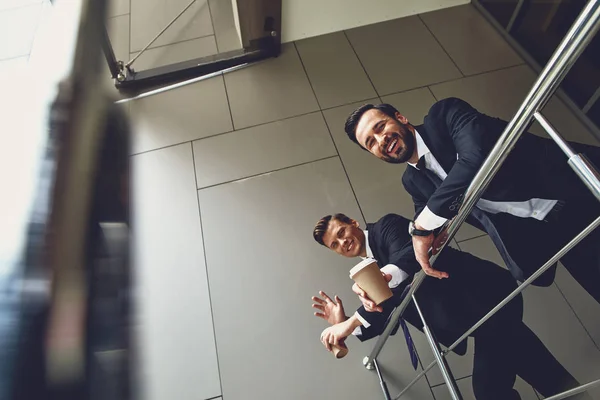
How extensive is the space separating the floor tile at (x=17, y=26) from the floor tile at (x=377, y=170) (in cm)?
145

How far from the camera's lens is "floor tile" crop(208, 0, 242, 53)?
2.59 meters

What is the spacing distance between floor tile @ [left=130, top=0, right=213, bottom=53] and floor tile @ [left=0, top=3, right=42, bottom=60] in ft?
1.72

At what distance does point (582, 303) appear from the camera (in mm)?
1584

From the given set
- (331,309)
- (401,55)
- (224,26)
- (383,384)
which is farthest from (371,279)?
(224,26)

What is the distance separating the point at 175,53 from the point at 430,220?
2090mm

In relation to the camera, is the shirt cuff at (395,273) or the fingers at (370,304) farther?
the shirt cuff at (395,273)

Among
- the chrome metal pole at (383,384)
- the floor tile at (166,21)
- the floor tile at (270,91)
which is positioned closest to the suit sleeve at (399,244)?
the chrome metal pole at (383,384)

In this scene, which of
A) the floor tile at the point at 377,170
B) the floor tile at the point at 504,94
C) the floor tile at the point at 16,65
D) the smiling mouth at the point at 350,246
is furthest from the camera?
the floor tile at the point at 504,94

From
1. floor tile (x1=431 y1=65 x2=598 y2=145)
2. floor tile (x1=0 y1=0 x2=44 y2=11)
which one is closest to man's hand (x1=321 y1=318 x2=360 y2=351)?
floor tile (x1=431 y1=65 x2=598 y2=145)

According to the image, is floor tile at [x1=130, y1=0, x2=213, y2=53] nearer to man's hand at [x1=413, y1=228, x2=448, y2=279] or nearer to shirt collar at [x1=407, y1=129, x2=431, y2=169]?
shirt collar at [x1=407, y1=129, x2=431, y2=169]

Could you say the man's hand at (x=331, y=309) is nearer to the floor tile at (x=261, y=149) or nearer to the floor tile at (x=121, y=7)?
the floor tile at (x=261, y=149)

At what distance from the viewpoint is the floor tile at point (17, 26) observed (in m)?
1.98

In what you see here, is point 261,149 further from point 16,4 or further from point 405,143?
point 16,4

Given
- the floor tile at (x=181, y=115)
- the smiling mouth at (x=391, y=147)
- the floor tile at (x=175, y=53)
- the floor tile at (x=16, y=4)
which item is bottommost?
the smiling mouth at (x=391, y=147)
